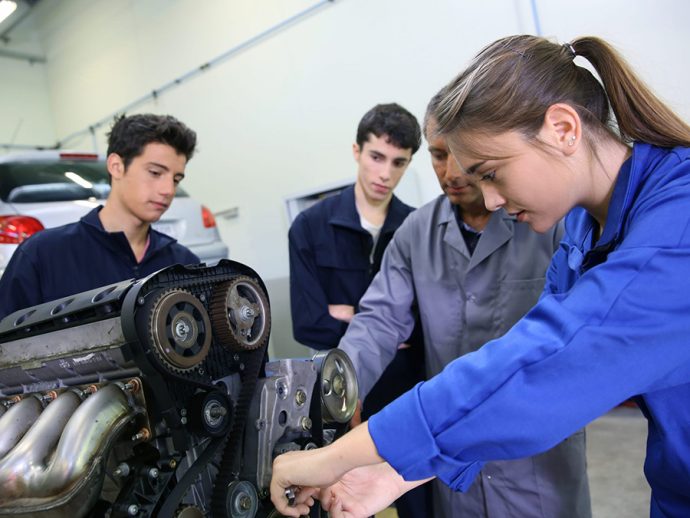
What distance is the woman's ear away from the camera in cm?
83

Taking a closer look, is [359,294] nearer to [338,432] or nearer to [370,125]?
[370,125]

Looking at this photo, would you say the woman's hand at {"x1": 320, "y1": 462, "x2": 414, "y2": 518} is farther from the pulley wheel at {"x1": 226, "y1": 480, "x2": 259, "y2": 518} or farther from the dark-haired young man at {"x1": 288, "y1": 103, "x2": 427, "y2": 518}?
the dark-haired young man at {"x1": 288, "y1": 103, "x2": 427, "y2": 518}

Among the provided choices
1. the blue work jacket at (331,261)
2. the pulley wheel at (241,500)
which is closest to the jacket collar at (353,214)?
the blue work jacket at (331,261)

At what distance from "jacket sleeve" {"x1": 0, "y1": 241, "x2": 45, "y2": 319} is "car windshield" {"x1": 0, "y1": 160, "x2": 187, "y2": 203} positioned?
1.17m

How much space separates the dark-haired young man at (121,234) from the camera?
5.31ft

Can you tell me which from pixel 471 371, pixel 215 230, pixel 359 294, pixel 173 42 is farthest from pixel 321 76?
pixel 471 371

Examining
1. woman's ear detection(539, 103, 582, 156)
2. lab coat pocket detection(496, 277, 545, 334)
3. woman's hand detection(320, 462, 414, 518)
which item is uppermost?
woman's ear detection(539, 103, 582, 156)

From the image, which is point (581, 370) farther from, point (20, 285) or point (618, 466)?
point (618, 466)

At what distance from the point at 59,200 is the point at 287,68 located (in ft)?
6.81

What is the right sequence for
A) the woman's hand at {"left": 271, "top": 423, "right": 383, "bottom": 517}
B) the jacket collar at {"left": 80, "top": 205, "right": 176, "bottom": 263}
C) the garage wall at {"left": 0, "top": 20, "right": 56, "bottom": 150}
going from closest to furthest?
the woman's hand at {"left": 271, "top": 423, "right": 383, "bottom": 517}
the jacket collar at {"left": 80, "top": 205, "right": 176, "bottom": 263}
the garage wall at {"left": 0, "top": 20, "right": 56, "bottom": 150}

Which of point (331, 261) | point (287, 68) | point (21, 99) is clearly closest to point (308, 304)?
point (331, 261)

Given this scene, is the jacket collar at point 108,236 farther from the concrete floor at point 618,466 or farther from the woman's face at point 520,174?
the concrete floor at point 618,466

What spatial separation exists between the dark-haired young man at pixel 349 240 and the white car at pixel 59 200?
0.40 meters

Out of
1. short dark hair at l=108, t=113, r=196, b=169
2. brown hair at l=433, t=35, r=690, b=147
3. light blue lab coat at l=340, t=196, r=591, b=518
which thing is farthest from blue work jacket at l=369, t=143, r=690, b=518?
short dark hair at l=108, t=113, r=196, b=169
